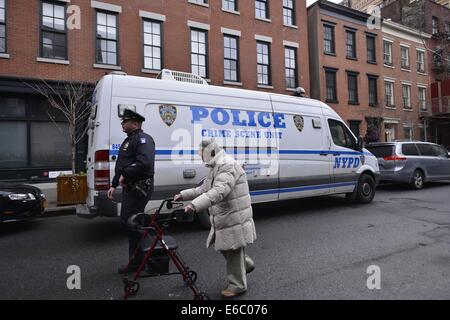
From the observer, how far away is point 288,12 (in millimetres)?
18734

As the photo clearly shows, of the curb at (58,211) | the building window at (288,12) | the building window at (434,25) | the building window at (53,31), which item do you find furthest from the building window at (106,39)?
the building window at (434,25)

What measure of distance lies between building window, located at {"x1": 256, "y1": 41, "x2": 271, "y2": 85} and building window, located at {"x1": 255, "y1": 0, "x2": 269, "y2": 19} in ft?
4.92

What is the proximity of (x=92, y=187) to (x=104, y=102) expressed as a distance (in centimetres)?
142

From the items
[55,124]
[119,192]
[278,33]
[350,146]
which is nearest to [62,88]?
[55,124]

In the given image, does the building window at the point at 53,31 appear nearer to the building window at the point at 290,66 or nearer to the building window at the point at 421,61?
the building window at the point at 290,66

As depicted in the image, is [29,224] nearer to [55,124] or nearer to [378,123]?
[55,124]

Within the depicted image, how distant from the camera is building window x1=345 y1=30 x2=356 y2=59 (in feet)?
71.2

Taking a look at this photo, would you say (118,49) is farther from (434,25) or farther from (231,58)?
(434,25)

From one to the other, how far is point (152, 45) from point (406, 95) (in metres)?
20.1

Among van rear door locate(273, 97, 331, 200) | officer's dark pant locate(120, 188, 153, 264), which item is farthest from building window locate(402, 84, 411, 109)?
officer's dark pant locate(120, 188, 153, 264)

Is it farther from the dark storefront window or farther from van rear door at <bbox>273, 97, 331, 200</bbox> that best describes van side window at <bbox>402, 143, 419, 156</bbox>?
the dark storefront window

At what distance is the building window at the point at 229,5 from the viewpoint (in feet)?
53.8
